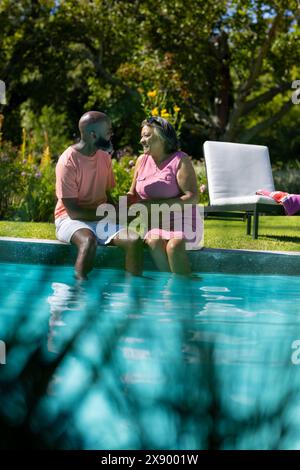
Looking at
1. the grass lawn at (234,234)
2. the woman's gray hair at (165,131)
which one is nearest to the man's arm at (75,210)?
Answer: the woman's gray hair at (165,131)

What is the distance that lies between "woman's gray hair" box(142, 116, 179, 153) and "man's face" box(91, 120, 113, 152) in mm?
318

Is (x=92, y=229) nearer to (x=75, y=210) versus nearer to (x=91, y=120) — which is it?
(x=75, y=210)

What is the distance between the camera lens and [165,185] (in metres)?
6.38

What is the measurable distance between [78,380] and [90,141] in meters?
5.74

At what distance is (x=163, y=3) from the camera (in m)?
20.1

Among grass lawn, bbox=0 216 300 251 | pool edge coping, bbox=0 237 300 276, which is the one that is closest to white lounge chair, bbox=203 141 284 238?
grass lawn, bbox=0 216 300 251

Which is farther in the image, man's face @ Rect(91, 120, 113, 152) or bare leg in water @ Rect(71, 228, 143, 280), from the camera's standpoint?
man's face @ Rect(91, 120, 113, 152)

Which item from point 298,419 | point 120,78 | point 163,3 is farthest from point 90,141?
point 120,78

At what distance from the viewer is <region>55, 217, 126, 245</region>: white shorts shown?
20.5 feet

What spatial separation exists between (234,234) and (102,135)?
2.55 metres

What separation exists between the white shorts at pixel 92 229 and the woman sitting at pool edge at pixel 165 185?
0.92 ft

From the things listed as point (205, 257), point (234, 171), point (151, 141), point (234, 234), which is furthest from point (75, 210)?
point (234, 171)

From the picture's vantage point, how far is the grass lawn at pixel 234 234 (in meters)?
7.48

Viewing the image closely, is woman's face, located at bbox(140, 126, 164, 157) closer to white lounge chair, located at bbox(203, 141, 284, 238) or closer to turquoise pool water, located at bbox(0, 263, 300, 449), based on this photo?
white lounge chair, located at bbox(203, 141, 284, 238)
